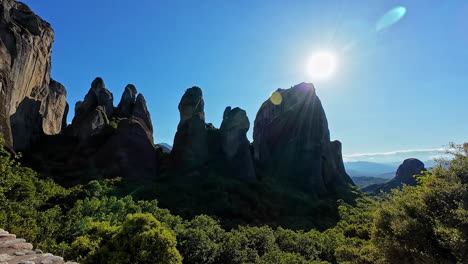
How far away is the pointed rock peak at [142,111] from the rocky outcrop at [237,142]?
78.4ft

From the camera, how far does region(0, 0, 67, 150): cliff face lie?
35.3m

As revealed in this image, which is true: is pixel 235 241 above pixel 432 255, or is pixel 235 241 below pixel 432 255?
below

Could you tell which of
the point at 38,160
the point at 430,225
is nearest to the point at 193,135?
the point at 38,160

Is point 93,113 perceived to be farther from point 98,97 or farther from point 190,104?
point 190,104

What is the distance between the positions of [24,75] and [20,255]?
2056 inches

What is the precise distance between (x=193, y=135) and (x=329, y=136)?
5012cm

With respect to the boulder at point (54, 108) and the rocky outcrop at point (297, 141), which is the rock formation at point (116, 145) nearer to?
the boulder at point (54, 108)

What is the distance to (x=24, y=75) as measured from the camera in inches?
1667

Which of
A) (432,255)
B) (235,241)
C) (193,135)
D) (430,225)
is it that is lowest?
(235,241)

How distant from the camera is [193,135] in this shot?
5231 centimetres

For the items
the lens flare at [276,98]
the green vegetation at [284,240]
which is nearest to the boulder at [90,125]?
the green vegetation at [284,240]

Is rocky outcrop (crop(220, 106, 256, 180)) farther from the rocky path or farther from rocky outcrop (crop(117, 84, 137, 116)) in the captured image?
the rocky path

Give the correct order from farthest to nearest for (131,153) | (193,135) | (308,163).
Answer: (308,163), (193,135), (131,153)

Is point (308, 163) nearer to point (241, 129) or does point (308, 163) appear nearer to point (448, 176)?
point (241, 129)
